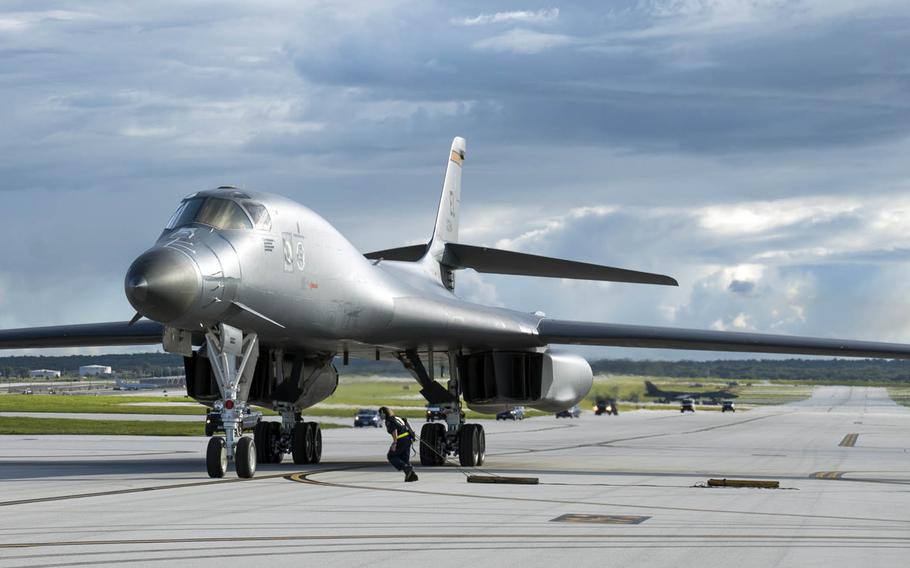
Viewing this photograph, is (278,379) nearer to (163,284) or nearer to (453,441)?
(453,441)

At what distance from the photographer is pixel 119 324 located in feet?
79.0

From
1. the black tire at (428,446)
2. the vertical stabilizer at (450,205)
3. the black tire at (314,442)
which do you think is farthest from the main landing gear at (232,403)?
the vertical stabilizer at (450,205)

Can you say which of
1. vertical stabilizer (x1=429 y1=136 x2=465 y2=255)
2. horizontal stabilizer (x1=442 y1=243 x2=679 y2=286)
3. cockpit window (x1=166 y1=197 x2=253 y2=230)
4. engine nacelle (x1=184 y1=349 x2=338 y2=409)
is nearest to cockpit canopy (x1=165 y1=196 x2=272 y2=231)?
cockpit window (x1=166 y1=197 x2=253 y2=230)

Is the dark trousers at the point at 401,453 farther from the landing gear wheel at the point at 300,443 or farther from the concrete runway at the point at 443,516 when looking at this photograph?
the landing gear wheel at the point at 300,443

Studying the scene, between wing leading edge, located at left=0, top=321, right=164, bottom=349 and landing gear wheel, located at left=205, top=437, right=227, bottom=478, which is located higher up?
wing leading edge, located at left=0, top=321, right=164, bottom=349

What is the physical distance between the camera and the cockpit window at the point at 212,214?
57.8 ft

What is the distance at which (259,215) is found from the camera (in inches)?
715

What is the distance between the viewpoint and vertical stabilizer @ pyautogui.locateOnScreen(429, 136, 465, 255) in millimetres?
27447

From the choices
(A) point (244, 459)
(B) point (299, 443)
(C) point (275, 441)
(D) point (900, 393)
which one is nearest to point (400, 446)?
(A) point (244, 459)

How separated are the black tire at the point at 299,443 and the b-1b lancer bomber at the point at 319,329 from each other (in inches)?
1.2

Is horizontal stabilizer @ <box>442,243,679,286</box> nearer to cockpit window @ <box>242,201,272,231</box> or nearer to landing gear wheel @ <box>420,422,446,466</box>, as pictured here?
landing gear wheel @ <box>420,422,446,466</box>

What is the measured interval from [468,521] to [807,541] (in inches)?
139

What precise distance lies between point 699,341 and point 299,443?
8757mm

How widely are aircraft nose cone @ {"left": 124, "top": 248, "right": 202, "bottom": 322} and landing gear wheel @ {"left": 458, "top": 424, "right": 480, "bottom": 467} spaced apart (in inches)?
343
